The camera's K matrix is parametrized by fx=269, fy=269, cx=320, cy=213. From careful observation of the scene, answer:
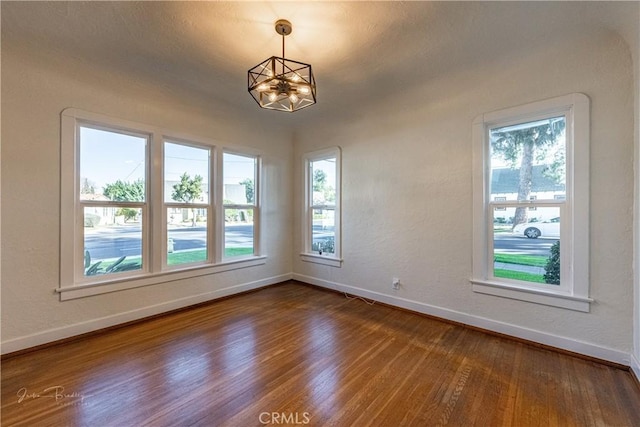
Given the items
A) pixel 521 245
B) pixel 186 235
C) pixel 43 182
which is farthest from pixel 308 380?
pixel 43 182

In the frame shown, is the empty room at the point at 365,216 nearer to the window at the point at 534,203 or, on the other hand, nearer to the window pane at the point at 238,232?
the window at the point at 534,203

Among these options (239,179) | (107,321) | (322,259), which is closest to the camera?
(107,321)

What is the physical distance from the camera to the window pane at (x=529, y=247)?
2555 millimetres

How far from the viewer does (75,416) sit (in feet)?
5.43

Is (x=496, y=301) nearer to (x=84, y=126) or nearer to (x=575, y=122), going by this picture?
(x=575, y=122)

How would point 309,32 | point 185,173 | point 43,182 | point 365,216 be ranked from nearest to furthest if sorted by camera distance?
1. point 309,32
2. point 43,182
3. point 185,173
4. point 365,216

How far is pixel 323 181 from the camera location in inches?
180

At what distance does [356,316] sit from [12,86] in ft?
13.3

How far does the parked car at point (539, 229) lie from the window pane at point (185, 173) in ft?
12.6

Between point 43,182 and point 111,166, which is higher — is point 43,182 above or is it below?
below

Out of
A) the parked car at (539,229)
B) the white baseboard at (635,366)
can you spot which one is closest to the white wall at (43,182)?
the parked car at (539,229)

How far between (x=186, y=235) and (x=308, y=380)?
256cm

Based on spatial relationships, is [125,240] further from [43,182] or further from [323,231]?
[323,231]

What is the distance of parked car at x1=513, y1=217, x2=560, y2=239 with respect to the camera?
2541 millimetres
